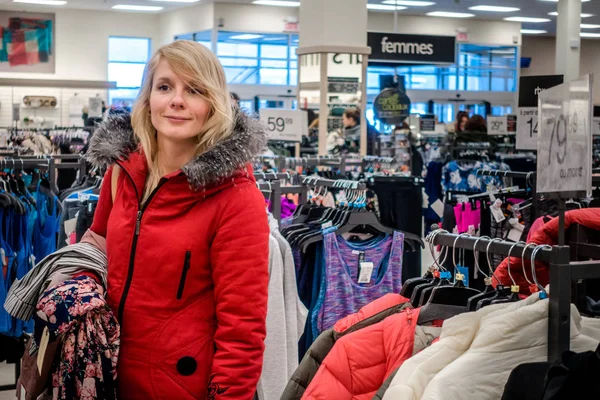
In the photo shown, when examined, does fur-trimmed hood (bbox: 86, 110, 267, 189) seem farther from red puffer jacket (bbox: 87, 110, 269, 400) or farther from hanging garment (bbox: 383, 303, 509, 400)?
hanging garment (bbox: 383, 303, 509, 400)

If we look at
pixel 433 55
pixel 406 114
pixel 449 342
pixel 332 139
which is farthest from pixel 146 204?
pixel 433 55

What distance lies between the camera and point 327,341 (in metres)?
2.28

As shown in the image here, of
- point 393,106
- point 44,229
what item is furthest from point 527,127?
point 393,106

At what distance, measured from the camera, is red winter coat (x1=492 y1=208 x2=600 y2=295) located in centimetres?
255

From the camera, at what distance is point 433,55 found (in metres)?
13.4

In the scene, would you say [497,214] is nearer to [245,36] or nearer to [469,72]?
[245,36]

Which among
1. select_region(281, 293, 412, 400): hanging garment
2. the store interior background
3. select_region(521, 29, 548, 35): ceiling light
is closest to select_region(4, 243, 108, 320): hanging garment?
select_region(281, 293, 412, 400): hanging garment

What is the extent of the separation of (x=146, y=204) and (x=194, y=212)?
4.6 inches

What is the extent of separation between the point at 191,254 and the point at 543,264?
1.09 metres

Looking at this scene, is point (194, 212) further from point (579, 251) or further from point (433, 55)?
point (433, 55)

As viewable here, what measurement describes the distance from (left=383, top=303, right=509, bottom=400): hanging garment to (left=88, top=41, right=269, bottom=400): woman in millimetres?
363

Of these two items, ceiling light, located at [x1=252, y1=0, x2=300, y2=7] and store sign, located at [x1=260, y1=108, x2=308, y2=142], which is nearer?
store sign, located at [x1=260, y1=108, x2=308, y2=142]

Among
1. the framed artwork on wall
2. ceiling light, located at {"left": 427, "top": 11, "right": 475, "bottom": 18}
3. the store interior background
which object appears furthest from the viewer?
ceiling light, located at {"left": 427, "top": 11, "right": 475, "bottom": 18}

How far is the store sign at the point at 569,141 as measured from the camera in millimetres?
2008
